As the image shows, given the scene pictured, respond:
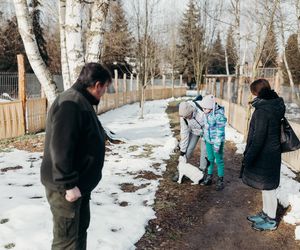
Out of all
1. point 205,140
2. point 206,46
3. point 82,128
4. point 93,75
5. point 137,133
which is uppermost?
point 206,46

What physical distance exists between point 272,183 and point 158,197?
192cm

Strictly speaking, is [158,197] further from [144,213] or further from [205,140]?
[205,140]

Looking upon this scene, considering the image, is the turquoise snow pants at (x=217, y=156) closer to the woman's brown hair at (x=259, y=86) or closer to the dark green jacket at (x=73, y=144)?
the woman's brown hair at (x=259, y=86)

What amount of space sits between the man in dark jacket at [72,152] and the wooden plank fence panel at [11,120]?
25.6 feet

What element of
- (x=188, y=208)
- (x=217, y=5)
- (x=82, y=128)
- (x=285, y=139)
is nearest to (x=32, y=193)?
(x=188, y=208)

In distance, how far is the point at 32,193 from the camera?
5.31 m

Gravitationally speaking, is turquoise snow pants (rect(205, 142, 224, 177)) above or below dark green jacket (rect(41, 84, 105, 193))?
below

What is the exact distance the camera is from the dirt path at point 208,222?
416cm

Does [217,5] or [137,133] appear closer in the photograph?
[137,133]

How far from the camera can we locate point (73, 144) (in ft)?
8.08

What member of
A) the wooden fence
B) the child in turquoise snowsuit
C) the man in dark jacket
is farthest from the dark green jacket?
the wooden fence

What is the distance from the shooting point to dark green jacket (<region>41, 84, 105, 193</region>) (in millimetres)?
2436

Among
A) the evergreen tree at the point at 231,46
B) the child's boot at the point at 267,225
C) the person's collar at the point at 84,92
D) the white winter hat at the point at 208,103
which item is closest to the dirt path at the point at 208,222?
the child's boot at the point at 267,225

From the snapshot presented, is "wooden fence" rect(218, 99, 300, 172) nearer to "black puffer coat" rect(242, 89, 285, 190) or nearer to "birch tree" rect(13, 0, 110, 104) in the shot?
"black puffer coat" rect(242, 89, 285, 190)
